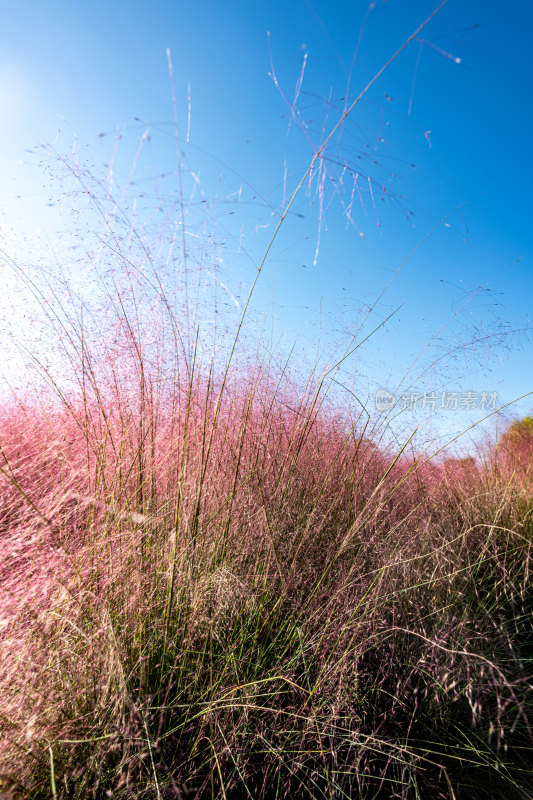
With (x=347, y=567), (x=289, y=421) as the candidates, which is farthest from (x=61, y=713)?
(x=289, y=421)

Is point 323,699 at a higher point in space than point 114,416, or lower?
lower

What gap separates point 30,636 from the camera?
0.93 meters

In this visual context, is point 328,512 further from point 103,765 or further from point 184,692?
point 103,765

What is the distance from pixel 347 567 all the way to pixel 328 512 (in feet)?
0.69

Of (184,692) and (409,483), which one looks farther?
(409,483)

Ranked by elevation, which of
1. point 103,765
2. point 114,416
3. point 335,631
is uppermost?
point 114,416

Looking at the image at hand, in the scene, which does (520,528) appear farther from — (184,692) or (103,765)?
(103,765)

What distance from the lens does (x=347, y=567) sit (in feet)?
4.73

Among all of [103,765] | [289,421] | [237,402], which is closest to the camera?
[103,765]

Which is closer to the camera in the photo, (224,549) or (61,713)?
(61,713)

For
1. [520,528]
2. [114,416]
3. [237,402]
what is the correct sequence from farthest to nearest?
[520,528], [237,402], [114,416]

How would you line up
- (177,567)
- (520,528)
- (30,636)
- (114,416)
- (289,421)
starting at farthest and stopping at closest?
(289,421)
(520,528)
(114,416)
(177,567)
(30,636)

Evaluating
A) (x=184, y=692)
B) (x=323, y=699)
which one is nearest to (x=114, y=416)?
(x=184, y=692)

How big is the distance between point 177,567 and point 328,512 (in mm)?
656
